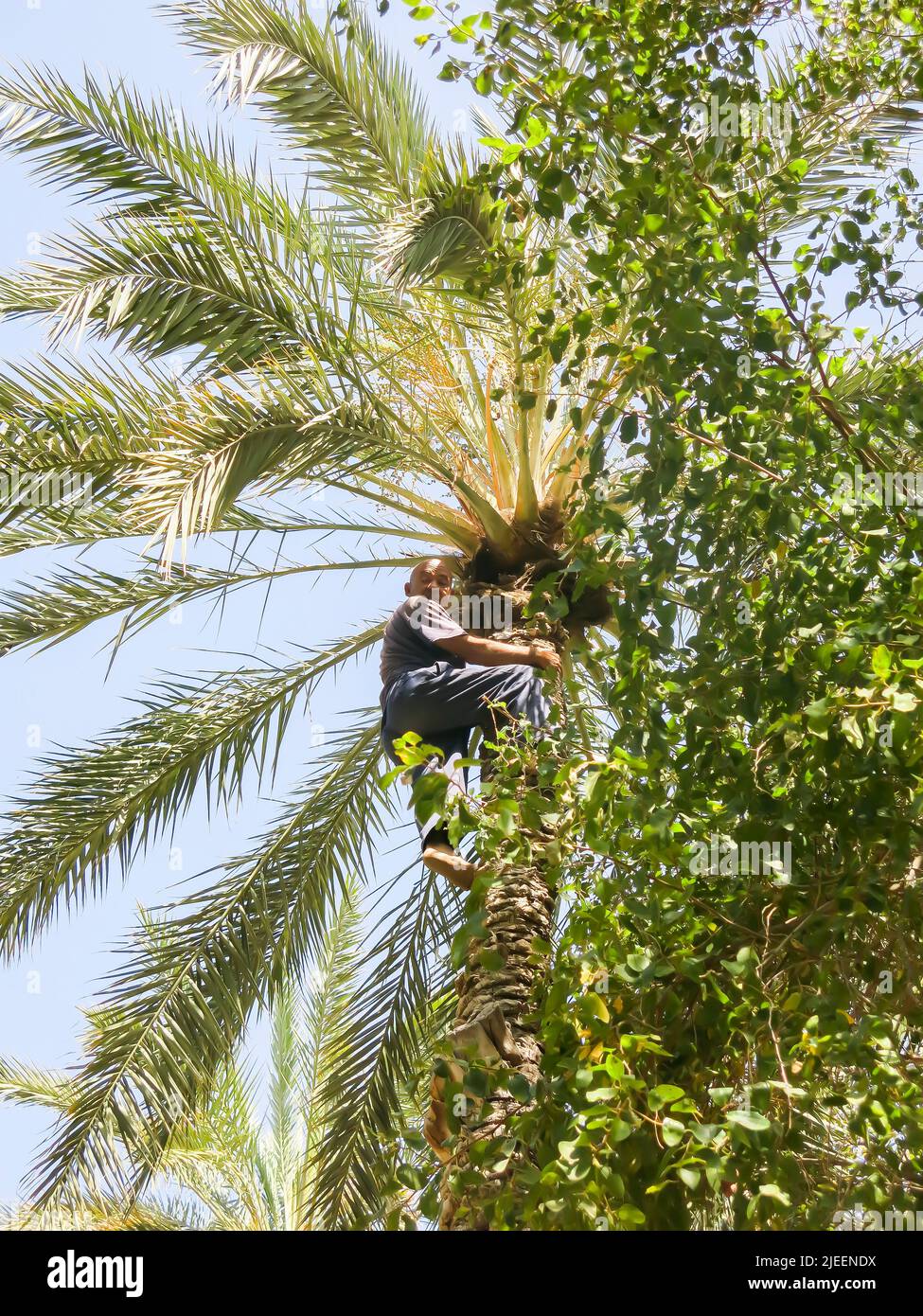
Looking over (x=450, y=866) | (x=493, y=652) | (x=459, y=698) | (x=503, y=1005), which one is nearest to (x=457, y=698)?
(x=459, y=698)

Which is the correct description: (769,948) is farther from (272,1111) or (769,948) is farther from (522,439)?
(272,1111)

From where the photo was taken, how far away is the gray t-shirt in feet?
19.6

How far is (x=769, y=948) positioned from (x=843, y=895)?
0.99ft

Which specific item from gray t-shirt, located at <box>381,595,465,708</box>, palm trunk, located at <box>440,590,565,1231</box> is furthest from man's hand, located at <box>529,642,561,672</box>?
gray t-shirt, located at <box>381,595,465,708</box>

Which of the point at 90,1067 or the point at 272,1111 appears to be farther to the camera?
the point at 272,1111

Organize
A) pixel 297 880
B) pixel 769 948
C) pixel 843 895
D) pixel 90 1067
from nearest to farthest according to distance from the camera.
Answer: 1. pixel 843 895
2. pixel 769 948
3. pixel 90 1067
4. pixel 297 880

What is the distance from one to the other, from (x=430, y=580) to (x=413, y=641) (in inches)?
22.5

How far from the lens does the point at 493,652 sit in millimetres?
5727

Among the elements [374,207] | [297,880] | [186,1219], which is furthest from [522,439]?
[186,1219]

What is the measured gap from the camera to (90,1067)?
6.40 m

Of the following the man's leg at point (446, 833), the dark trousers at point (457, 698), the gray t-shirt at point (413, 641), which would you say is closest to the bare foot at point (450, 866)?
the man's leg at point (446, 833)

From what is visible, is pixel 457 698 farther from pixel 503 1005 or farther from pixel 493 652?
pixel 503 1005

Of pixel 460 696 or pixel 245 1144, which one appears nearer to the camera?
pixel 460 696

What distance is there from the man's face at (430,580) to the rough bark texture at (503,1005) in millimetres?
1856
